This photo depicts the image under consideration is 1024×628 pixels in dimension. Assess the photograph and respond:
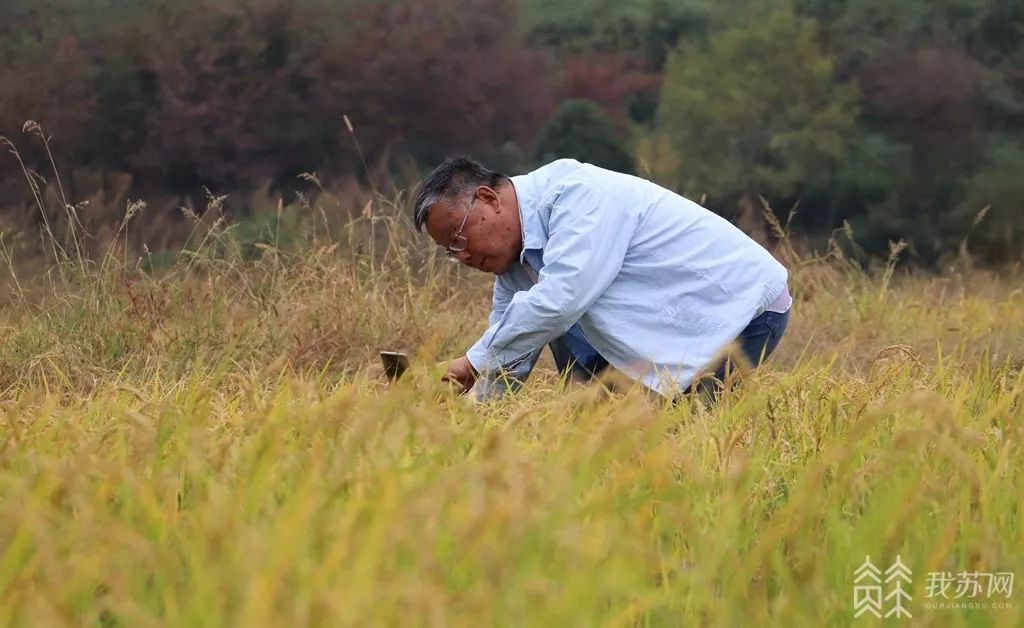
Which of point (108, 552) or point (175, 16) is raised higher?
point (108, 552)

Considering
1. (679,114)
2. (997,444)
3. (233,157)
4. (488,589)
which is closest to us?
(488,589)

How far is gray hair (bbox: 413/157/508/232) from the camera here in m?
3.82

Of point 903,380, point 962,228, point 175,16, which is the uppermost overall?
point 903,380

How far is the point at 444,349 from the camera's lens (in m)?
5.83

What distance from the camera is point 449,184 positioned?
383 cm

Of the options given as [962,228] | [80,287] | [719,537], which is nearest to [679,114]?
[962,228]

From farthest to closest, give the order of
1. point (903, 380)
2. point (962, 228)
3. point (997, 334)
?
point (962, 228), point (997, 334), point (903, 380)

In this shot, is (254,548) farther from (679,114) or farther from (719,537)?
(679,114)

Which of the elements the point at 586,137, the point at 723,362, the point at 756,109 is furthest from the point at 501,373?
the point at 756,109

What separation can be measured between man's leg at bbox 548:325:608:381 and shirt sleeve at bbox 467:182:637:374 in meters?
0.43

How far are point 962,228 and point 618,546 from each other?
541 inches

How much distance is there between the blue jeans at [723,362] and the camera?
165 inches

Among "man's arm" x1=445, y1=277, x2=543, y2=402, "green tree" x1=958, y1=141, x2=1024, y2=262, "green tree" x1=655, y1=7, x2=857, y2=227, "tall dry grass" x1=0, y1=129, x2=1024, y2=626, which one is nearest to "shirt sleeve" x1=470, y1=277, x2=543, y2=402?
"man's arm" x1=445, y1=277, x2=543, y2=402

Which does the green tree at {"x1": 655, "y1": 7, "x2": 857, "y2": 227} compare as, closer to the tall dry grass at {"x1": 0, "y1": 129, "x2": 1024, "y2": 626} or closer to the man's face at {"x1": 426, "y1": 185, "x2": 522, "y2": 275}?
the man's face at {"x1": 426, "y1": 185, "x2": 522, "y2": 275}
